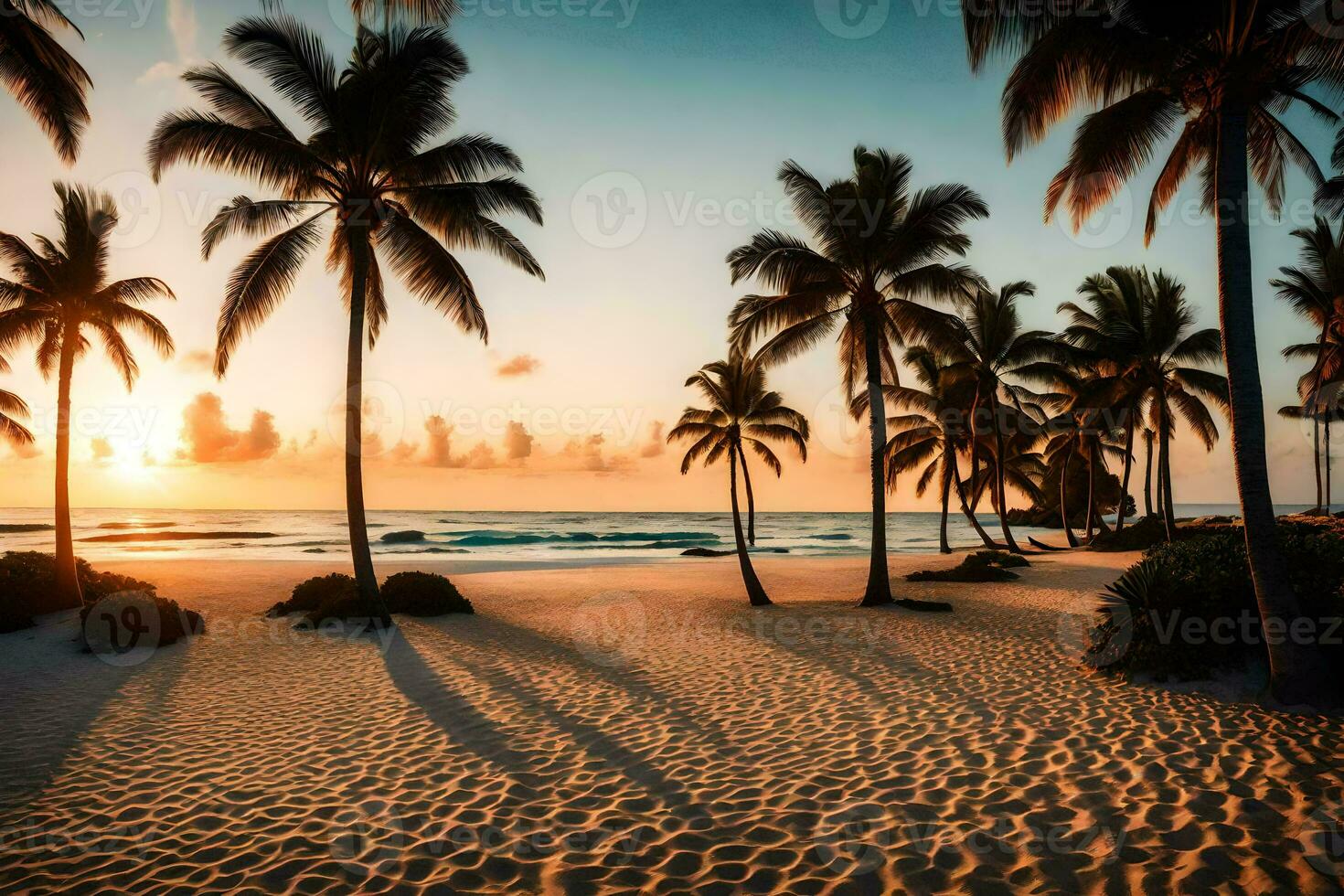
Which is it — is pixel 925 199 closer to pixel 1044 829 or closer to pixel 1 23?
pixel 1044 829

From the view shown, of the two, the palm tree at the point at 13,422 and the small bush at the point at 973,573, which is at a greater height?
the palm tree at the point at 13,422

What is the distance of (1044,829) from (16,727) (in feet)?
32.6

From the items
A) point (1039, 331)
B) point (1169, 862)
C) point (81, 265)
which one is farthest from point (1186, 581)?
point (81, 265)

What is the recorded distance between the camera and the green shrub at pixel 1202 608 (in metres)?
7.20

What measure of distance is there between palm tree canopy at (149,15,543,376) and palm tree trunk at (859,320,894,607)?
784 centimetres

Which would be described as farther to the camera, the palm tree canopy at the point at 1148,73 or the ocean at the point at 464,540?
the ocean at the point at 464,540

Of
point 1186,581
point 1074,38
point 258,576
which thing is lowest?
point 258,576

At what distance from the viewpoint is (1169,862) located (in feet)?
12.4

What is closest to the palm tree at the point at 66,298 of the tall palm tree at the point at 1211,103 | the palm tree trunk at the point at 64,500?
the palm tree trunk at the point at 64,500

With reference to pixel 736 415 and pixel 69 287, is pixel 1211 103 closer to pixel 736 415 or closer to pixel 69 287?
pixel 736 415

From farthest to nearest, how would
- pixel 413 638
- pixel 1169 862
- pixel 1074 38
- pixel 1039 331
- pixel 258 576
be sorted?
pixel 1039 331, pixel 258 576, pixel 413 638, pixel 1074 38, pixel 1169 862

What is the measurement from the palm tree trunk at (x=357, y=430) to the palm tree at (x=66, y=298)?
21.1ft

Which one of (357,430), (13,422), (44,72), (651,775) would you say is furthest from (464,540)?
(651,775)

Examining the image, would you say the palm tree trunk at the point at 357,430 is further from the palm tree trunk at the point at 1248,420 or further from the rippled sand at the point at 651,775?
the palm tree trunk at the point at 1248,420
